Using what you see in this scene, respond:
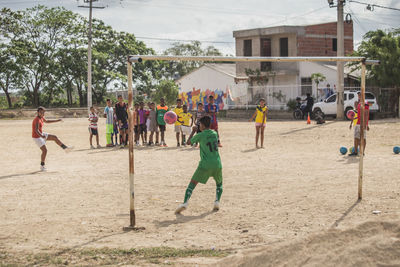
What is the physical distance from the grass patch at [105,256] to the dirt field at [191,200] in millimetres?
134

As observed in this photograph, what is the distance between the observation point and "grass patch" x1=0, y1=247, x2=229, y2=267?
17.9 ft

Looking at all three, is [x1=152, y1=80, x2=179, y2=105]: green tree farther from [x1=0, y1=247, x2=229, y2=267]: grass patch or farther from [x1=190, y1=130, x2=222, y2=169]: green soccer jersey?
[x1=0, y1=247, x2=229, y2=267]: grass patch

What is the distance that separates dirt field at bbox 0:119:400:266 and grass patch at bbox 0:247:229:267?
0.44 ft

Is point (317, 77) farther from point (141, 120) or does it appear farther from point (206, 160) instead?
point (206, 160)

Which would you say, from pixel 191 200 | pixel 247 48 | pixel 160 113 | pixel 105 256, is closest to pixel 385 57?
pixel 247 48

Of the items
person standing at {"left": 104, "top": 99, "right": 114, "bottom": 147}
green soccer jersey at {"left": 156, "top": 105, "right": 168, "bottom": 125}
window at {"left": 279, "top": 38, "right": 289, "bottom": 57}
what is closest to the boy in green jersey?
green soccer jersey at {"left": 156, "top": 105, "right": 168, "bottom": 125}

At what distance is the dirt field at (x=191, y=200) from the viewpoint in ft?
20.5

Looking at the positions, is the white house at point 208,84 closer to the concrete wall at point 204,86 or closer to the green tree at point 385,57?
the concrete wall at point 204,86

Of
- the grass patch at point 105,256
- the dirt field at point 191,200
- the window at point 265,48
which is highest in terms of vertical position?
the window at point 265,48

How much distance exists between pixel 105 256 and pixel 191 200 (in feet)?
9.98

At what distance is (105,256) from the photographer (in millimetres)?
5637

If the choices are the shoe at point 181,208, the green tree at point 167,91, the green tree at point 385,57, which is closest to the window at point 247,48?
the green tree at point 385,57

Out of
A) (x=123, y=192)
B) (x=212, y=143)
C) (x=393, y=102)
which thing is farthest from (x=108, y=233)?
(x=393, y=102)

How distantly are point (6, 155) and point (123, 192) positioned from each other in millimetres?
8175
